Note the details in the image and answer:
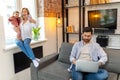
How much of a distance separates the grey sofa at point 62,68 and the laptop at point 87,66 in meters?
0.27

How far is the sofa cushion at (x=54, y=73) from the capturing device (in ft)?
7.38

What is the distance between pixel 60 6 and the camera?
174 inches

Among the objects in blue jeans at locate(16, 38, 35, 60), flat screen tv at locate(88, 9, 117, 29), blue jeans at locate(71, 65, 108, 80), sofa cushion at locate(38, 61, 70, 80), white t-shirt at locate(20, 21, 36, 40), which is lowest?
sofa cushion at locate(38, 61, 70, 80)

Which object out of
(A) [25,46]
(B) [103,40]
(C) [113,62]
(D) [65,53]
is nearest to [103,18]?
(B) [103,40]

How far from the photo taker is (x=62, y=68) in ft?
8.23

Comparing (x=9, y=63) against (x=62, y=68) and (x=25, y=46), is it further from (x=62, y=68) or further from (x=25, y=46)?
(x=62, y=68)

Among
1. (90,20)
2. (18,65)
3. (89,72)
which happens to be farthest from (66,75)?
(90,20)

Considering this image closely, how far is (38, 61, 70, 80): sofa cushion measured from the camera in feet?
7.38

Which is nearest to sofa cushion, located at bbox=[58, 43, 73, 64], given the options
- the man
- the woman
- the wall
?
the man

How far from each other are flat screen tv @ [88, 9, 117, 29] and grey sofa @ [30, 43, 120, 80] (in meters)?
1.66

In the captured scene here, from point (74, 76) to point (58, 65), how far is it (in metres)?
0.59

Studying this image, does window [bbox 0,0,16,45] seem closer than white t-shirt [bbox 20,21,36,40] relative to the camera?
No

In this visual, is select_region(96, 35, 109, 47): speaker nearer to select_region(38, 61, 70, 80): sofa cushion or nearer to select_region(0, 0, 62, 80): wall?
select_region(0, 0, 62, 80): wall

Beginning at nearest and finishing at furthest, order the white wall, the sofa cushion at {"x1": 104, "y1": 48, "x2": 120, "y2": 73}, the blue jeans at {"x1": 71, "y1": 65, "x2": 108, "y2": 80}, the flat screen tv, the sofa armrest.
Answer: the blue jeans at {"x1": 71, "y1": 65, "x2": 108, "y2": 80} → the sofa cushion at {"x1": 104, "y1": 48, "x2": 120, "y2": 73} → the sofa armrest → the white wall → the flat screen tv
